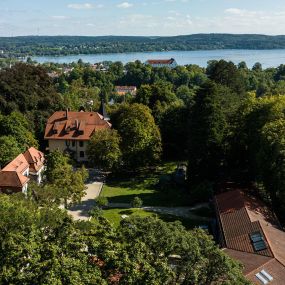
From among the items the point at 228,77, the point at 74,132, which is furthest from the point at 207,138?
the point at 228,77

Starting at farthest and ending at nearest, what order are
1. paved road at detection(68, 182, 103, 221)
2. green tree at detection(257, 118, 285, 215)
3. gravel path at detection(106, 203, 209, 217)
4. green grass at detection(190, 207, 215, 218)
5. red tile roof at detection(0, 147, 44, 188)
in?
red tile roof at detection(0, 147, 44, 188), gravel path at detection(106, 203, 209, 217), green grass at detection(190, 207, 215, 218), paved road at detection(68, 182, 103, 221), green tree at detection(257, 118, 285, 215)

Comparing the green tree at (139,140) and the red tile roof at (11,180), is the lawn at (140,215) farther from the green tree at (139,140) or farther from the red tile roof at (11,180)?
the green tree at (139,140)

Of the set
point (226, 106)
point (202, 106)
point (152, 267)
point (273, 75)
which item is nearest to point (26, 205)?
point (152, 267)

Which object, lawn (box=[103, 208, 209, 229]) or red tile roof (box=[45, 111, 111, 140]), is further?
red tile roof (box=[45, 111, 111, 140])

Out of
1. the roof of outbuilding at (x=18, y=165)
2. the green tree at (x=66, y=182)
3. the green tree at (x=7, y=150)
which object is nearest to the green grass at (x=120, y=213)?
the green tree at (x=66, y=182)

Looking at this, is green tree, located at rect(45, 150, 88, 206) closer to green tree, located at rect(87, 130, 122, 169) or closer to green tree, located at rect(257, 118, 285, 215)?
green tree, located at rect(87, 130, 122, 169)

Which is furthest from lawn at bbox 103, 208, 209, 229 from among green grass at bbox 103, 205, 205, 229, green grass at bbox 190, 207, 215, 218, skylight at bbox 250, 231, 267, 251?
skylight at bbox 250, 231, 267, 251
